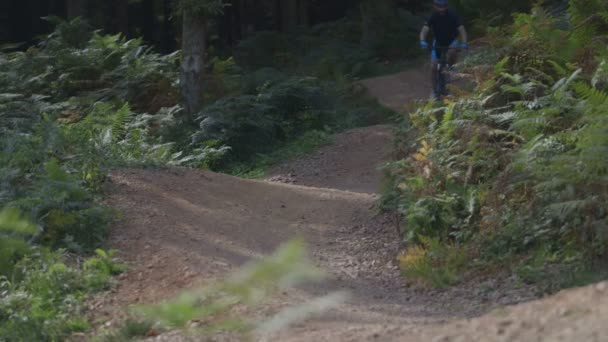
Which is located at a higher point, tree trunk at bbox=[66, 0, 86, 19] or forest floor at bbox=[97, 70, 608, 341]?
tree trunk at bbox=[66, 0, 86, 19]

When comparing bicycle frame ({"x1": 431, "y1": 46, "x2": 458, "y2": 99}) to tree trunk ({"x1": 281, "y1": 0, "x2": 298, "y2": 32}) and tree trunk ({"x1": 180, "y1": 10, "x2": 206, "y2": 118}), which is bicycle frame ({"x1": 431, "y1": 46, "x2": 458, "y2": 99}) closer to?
tree trunk ({"x1": 180, "y1": 10, "x2": 206, "y2": 118})

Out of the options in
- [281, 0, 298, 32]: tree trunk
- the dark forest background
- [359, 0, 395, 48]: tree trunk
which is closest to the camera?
[359, 0, 395, 48]: tree trunk

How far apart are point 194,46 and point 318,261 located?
28.5 feet

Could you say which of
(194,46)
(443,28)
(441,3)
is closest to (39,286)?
(443,28)

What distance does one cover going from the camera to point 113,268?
8.28 m

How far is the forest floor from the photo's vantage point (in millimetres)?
5430

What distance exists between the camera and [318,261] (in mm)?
8883

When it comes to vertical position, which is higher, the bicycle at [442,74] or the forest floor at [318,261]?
the bicycle at [442,74]

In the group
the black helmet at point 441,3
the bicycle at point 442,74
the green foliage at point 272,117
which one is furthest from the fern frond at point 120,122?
the black helmet at point 441,3

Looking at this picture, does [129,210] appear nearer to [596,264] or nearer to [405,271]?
[405,271]

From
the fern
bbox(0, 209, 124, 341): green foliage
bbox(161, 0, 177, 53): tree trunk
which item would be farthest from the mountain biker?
bbox(161, 0, 177, 53): tree trunk

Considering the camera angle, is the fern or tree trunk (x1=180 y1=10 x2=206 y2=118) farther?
tree trunk (x1=180 y1=10 x2=206 y2=118)

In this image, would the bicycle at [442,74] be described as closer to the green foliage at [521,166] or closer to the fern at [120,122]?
the green foliage at [521,166]

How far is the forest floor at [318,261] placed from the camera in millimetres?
5430
